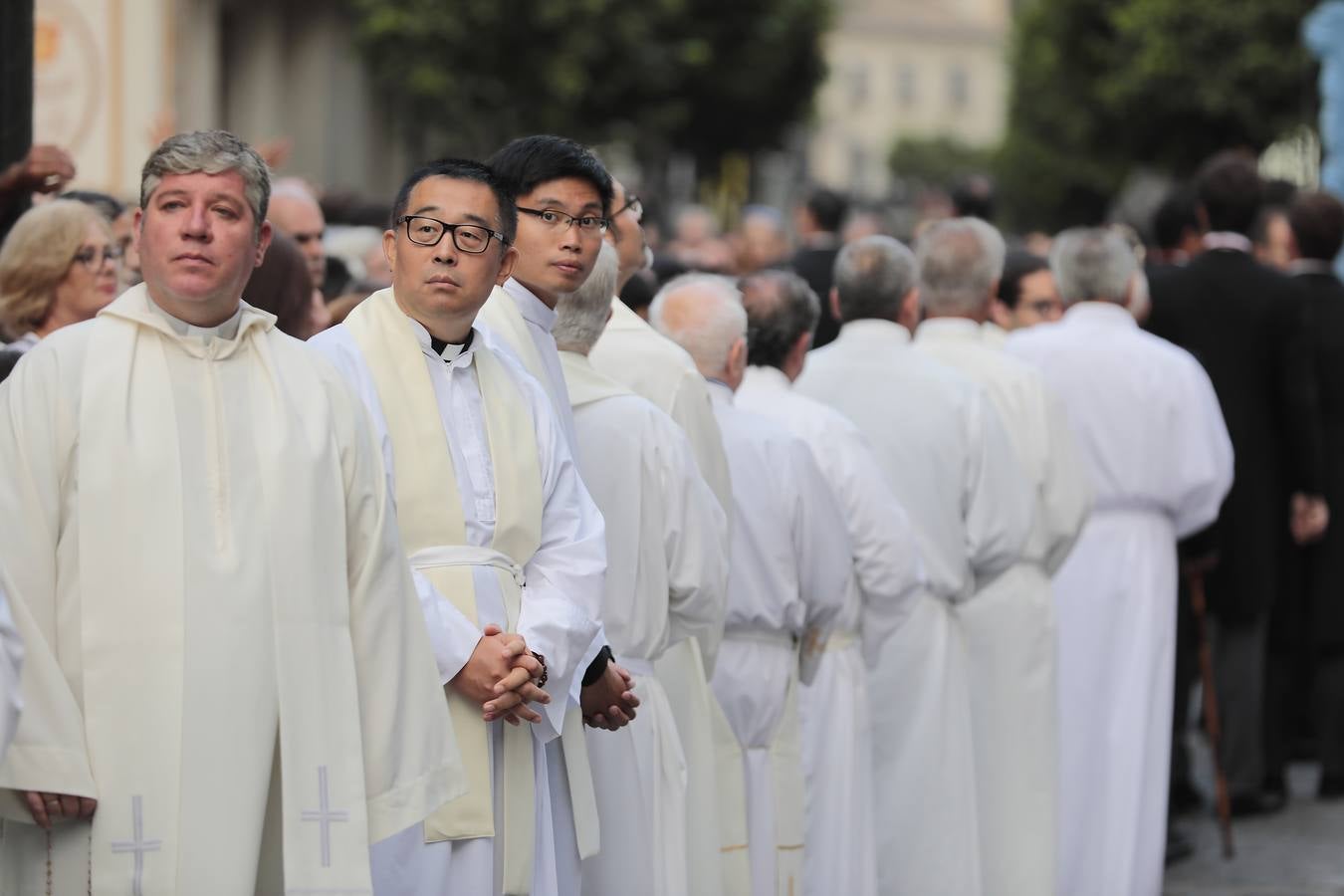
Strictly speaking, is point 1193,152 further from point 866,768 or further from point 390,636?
point 390,636

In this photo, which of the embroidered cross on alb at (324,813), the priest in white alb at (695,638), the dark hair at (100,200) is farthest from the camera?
the dark hair at (100,200)

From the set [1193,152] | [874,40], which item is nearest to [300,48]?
[1193,152]

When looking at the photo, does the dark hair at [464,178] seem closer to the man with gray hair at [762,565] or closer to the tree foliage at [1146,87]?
the man with gray hair at [762,565]

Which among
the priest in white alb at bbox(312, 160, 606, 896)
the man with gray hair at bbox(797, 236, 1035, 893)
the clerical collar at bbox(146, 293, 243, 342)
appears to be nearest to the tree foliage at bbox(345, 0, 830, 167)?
the man with gray hair at bbox(797, 236, 1035, 893)

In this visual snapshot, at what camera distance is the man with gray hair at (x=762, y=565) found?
271 inches

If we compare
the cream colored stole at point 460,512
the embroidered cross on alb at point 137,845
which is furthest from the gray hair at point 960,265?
the embroidered cross on alb at point 137,845

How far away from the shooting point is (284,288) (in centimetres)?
651

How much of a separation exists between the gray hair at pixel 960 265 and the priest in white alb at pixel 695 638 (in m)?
2.24

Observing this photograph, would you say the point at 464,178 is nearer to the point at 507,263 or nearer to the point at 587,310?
the point at 507,263

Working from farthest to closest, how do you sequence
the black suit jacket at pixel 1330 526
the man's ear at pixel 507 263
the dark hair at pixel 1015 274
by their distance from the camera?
the black suit jacket at pixel 1330 526 → the dark hair at pixel 1015 274 → the man's ear at pixel 507 263

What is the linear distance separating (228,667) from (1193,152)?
4409 cm

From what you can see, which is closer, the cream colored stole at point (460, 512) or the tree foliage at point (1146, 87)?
the cream colored stole at point (460, 512)

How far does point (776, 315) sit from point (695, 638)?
1324 millimetres

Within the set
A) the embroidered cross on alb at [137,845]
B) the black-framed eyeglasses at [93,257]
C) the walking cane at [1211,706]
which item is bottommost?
the walking cane at [1211,706]
